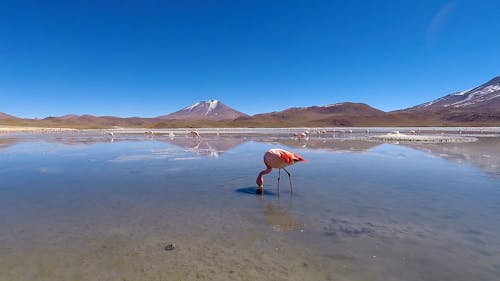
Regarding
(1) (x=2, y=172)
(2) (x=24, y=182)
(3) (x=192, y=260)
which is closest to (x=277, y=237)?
(3) (x=192, y=260)

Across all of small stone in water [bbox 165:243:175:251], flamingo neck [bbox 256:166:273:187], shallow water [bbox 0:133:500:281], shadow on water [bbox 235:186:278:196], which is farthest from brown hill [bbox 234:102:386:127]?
small stone in water [bbox 165:243:175:251]

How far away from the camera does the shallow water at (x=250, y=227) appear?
444 cm

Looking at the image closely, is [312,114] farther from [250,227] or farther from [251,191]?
[250,227]

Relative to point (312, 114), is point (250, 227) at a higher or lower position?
lower

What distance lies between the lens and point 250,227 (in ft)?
20.1

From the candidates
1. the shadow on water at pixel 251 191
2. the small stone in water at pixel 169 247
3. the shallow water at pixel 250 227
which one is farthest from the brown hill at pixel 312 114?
the small stone in water at pixel 169 247

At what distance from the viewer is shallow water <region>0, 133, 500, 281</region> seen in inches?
175

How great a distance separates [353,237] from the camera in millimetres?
5516

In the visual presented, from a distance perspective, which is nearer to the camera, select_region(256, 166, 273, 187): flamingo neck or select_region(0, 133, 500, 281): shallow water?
select_region(0, 133, 500, 281): shallow water

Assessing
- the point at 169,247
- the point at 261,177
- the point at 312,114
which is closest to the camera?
the point at 169,247

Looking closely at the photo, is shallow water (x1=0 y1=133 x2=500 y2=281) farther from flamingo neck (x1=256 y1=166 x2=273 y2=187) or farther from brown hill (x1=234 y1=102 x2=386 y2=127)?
brown hill (x1=234 y1=102 x2=386 y2=127)

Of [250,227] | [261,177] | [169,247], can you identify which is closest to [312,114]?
[261,177]

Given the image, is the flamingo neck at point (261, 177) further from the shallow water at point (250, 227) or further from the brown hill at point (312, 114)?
the brown hill at point (312, 114)

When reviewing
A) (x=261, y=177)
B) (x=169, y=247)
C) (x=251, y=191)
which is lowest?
(x=169, y=247)
